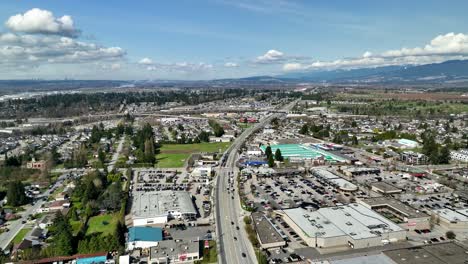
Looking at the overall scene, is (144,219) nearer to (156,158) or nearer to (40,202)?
(40,202)

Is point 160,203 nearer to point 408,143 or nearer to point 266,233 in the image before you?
point 266,233

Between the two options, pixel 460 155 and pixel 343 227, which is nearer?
pixel 343 227

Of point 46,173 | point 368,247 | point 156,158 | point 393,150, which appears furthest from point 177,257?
point 393,150

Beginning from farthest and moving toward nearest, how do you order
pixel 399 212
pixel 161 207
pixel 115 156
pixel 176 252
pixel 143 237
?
pixel 115 156 → pixel 161 207 → pixel 399 212 → pixel 143 237 → pixel 176 252

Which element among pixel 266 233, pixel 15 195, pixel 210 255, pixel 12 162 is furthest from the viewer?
pixel 12 162

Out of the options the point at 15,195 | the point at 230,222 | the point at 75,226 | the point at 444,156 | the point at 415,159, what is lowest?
the point at 230,222

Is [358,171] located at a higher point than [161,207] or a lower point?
lower

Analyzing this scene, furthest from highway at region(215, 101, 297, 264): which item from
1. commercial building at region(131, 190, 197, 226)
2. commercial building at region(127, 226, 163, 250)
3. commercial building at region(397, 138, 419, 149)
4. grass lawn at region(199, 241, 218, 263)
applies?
commercial building at region(397, 138, 419, 149)

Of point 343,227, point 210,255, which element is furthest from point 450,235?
point 210,255
